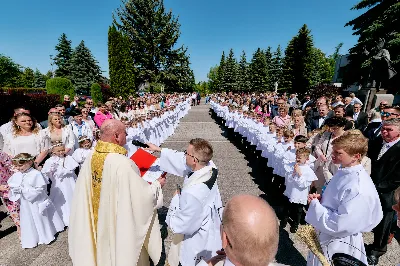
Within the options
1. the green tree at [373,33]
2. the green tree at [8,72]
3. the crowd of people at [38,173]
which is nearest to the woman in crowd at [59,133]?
the crowd of people at [38,173]

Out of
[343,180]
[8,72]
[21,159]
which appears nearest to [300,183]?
[343,180]

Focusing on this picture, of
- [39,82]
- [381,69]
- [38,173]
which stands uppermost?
[39,82]

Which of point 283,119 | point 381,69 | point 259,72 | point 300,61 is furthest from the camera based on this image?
point 259,72

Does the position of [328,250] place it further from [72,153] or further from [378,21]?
[378,21]

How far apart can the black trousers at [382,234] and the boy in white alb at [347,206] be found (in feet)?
5.42

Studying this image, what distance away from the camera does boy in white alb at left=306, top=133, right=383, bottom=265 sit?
2.12 m

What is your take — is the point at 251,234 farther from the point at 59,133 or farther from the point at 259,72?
the point at 259,72

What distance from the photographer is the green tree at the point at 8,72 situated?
63812 mm

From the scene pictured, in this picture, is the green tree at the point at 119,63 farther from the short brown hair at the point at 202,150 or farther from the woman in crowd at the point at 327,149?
the short brown hair at the point at 202,150

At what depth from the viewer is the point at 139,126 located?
361 inches

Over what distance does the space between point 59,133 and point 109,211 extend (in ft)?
11.1

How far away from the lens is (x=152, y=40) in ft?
143

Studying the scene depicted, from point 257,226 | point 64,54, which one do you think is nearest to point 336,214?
point 257,226

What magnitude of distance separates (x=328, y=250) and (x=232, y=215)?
73.4 inches
